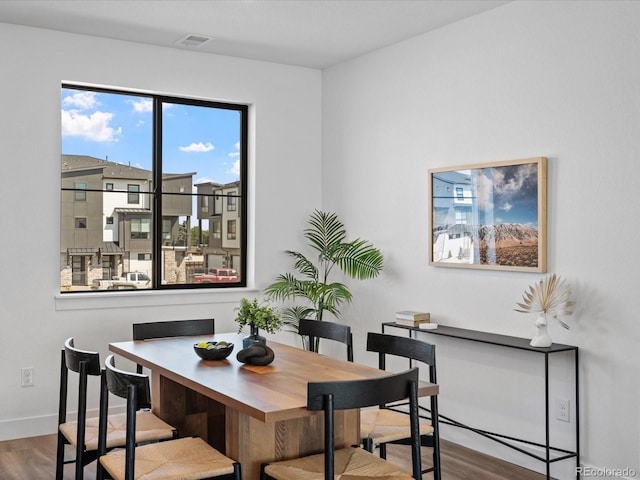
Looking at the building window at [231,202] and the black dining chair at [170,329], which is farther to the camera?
the building window at [231,202]

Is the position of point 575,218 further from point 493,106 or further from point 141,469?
point 141,469

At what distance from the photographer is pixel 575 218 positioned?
12.8 feet

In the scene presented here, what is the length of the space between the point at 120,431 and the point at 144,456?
445mm

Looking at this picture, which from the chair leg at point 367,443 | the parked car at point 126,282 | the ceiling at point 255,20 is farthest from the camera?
the parked car at point 126,282

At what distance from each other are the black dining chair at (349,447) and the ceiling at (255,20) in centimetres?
267

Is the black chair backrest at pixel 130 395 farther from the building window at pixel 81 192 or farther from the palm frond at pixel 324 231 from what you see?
the palm frond at pixel 324 231

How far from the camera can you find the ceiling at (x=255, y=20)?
438 centimetres

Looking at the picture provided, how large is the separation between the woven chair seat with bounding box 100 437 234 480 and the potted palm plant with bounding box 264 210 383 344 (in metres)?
2.44

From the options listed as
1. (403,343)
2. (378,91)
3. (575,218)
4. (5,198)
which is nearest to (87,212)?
(5,198)

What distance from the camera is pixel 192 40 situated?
5.12 metres

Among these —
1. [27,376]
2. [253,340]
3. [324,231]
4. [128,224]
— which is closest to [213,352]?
[253,340]

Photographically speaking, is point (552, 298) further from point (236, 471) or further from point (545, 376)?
point (236, 471)

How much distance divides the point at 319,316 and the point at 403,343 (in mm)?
2169

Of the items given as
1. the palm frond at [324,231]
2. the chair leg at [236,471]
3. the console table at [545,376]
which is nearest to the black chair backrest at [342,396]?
the chair leg at [236,471]
